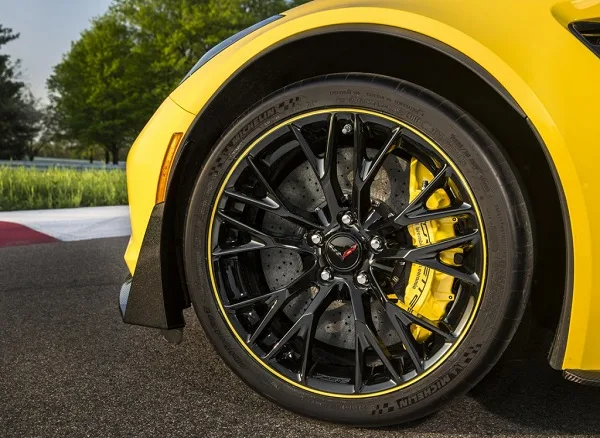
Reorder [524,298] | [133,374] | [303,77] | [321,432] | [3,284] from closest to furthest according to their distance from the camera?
[524,298]
[321,432]
[303,77]
[133,374]
[3,284]

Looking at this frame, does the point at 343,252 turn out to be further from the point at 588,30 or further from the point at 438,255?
the point at 588,30

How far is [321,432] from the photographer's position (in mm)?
1859

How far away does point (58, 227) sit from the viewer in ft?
22.2

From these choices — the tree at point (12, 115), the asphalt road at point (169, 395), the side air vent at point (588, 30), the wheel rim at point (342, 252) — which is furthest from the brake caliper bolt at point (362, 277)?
the tree at point (12, 115)

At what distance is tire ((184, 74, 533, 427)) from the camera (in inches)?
66.9

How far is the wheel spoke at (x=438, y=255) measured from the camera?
1.75 meters

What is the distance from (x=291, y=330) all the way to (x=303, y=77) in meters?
0.83

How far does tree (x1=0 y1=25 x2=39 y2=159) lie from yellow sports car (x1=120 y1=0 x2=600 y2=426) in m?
47.1

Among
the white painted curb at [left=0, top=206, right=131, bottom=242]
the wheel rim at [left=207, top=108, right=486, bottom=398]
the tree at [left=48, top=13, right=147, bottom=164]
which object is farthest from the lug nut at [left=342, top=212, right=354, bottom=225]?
the tree at [left=48, top=13, right=147, bottom=164]

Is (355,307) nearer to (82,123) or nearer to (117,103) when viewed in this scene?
(117,103)

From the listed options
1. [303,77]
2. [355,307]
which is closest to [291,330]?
[355,307]

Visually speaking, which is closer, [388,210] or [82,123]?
[388,210]

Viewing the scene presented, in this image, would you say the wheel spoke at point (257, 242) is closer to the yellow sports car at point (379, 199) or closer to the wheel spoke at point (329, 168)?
the yellow sports car at point (379, 199)

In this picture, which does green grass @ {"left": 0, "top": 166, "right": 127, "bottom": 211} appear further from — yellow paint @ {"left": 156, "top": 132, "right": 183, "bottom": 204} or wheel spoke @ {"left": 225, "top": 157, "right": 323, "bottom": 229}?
wheel spoke @ {"left": 225, "top": 157, "right": 323, "bottom": 229}
